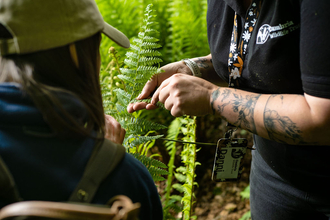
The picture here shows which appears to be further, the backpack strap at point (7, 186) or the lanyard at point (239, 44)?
the lanyard at point (239, 44)

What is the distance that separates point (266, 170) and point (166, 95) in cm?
61

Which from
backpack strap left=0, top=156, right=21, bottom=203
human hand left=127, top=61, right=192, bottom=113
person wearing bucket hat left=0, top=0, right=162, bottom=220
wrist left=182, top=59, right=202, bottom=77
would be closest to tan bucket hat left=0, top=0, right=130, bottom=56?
person wearing bucket hat left=0, top=0, right=162, bottom=220

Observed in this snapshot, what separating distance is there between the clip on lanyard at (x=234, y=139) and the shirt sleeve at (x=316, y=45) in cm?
27

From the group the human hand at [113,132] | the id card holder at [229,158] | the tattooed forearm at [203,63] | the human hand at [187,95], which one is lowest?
the id card holder at [229,158]

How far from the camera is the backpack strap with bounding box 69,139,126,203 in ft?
1.95

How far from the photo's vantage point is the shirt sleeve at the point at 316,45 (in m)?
0.71

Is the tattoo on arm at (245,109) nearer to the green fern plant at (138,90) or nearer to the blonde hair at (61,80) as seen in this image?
the green fern plant at (138,90)

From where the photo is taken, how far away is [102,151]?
2.10 feet

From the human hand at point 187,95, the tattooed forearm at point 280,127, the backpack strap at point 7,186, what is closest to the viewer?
the backpack strap at point 7,186

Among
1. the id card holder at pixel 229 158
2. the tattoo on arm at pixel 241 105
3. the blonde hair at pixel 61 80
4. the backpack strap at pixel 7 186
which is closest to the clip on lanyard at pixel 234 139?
the id card holder at pixel 229 158

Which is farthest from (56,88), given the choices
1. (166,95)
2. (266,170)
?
(266,170)

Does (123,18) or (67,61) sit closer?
(67,61)

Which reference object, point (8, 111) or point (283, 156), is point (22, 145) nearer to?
point (8, 111)

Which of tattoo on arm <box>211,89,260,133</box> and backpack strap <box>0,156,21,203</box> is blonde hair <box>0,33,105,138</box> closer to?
backpack strap <box>0,156,21,203</box>
